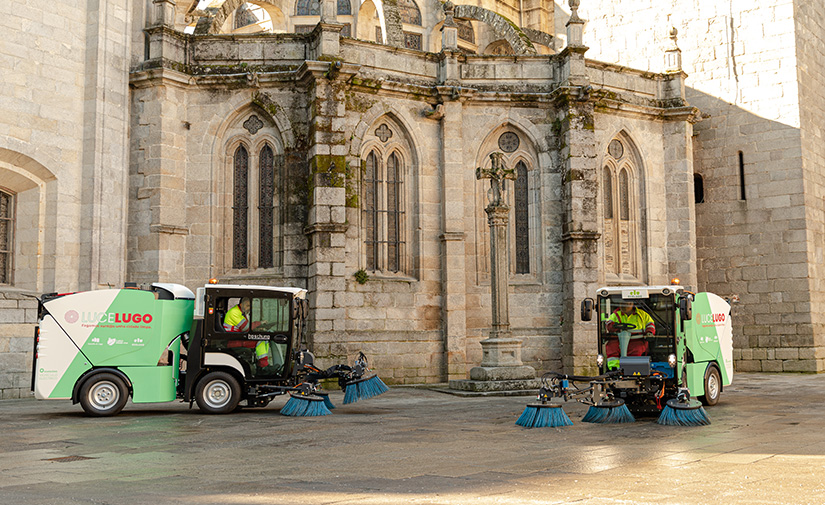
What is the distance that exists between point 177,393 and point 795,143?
59.6 ft

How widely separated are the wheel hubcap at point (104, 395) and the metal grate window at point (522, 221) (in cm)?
1097

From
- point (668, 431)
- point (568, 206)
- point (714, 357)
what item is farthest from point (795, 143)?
point (668, 431)

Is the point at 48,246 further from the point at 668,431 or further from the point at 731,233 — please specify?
the point at 731,233

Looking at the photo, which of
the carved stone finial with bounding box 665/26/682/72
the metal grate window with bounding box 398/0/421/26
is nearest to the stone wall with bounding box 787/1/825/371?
the carved stone finial with bounding box 665/26/682/72

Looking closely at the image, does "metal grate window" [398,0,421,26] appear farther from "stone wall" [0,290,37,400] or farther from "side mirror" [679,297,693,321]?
"side mirror" [679,297,693,321]

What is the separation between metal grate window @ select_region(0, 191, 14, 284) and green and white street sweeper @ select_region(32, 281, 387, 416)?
197 inches

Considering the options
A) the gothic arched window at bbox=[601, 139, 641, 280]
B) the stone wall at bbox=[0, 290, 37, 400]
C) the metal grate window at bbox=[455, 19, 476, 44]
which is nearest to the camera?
the stone wall at bbox=[0, 290, 37, 400]

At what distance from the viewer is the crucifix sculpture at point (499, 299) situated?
16.9 m

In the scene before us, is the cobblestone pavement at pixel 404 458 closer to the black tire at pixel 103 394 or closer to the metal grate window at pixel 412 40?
the black tire at pixel 103 394

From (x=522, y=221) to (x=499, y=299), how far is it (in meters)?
4.12

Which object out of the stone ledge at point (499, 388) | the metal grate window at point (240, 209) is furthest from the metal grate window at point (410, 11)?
the stone ledge at point (499, 388)

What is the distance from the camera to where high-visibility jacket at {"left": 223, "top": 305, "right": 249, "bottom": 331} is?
12.9m

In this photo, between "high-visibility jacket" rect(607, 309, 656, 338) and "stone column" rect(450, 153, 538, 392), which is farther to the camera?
"stone column" rect(450, 153, 538, 392)

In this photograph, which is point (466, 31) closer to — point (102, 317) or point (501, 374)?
point (501, 374)
